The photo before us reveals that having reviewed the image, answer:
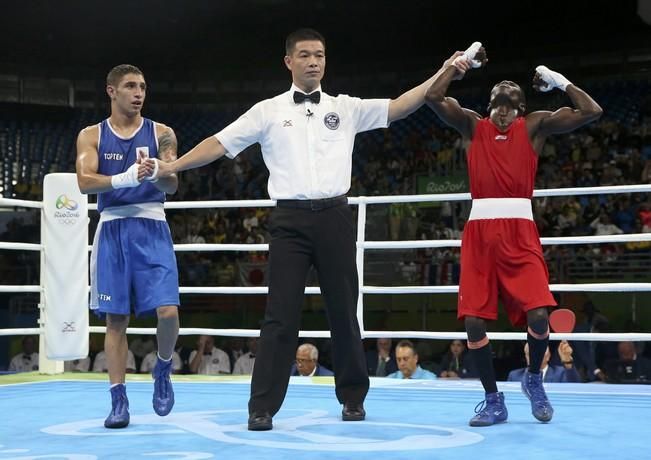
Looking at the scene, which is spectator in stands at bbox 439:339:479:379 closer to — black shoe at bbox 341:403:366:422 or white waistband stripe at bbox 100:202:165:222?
black shoe at bbox 341:403:366:422

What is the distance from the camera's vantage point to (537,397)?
10.6 ft

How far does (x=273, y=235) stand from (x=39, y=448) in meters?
1.16

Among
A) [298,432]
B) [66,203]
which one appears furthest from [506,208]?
[66,203]

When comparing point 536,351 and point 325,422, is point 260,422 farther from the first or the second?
point 536,351

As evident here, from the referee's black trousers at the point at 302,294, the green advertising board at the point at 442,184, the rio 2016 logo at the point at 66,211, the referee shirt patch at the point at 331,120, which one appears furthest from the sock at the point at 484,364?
the green advertising board at the point at 442,184

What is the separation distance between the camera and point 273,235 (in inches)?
132

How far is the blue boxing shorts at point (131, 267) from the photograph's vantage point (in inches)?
132

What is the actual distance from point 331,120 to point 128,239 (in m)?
0.90

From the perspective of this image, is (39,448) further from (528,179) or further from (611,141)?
(611,141)

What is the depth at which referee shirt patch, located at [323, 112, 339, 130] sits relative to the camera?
3.35 meters

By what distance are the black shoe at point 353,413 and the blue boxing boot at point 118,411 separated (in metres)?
0.80

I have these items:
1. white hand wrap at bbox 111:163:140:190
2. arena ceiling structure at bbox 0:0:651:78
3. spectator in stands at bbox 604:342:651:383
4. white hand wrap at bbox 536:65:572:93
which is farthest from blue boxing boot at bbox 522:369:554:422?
arena ceiling structure at bbox 0:0:651:78

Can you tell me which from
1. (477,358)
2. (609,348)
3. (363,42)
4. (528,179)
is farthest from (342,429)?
(363,42)

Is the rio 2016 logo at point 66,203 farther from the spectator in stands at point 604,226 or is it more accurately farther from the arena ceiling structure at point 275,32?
the arena ceiling structure at point 275,32
